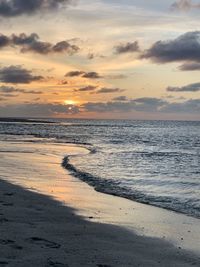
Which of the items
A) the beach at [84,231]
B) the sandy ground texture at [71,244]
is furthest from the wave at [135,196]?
the sandy ground texture at [71,244]

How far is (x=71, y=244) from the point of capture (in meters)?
8.46

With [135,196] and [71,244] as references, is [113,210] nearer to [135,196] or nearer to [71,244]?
[135,196]

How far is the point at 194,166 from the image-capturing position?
26.6 m

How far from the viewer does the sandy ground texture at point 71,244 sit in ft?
24.3

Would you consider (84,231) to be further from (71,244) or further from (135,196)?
(135,196)

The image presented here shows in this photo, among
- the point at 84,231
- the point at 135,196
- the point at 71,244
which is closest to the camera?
the point at 71,244

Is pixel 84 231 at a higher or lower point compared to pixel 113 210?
higher

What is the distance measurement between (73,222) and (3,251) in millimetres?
3299

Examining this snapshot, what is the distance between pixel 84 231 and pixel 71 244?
50.5 inches

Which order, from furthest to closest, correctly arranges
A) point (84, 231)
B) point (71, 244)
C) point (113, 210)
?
point (113, 210), point (84, 231), point (71, 244)

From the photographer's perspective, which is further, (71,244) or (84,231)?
(84,231)

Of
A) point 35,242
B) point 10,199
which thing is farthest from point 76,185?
point 35,242

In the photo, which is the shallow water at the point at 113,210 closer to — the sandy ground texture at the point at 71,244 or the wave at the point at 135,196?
the wave at the point at 135,196

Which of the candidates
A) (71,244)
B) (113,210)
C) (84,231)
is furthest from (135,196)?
(71,244)
